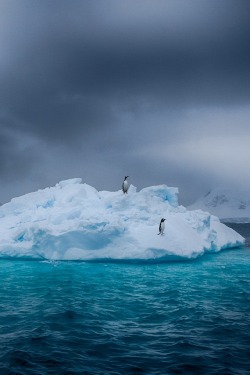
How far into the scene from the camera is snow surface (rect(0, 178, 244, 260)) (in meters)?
18.1

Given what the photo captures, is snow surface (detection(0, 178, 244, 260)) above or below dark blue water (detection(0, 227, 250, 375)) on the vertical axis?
above

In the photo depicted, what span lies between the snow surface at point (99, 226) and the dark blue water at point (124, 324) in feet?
12.1

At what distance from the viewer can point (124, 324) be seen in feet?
25.0

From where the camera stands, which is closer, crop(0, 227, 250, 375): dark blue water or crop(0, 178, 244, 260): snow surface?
crop(0, 227, 250, 375): dark blue water

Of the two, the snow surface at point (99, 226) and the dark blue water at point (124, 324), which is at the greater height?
the snow surface at point (99, 226)

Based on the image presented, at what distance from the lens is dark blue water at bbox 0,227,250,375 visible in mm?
5484

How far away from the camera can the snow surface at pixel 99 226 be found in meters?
18.1

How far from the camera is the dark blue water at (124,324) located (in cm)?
548

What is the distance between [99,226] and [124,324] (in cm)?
1073

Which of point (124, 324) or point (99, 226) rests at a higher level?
point (99, 226)

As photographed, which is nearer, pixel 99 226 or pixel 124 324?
pixel 124 324

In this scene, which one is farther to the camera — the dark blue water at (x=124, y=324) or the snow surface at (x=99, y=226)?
the snow surface at (x=99, y=226)

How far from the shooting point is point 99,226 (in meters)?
18.2

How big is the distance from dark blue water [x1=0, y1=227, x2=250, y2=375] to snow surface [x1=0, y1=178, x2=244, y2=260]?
370 centimetres
